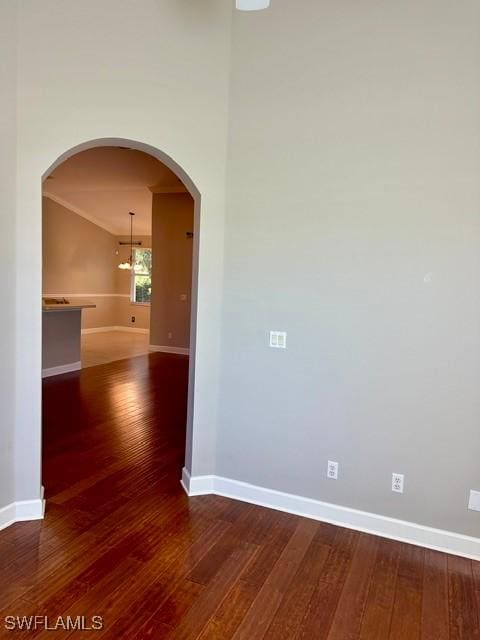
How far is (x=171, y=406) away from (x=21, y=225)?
3.17 meters

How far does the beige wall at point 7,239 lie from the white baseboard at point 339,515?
3.94 ft

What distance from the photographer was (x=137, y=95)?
2621 mm

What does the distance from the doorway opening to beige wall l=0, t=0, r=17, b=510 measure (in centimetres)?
25

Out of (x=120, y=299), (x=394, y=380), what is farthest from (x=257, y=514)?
(x=120, y=299)

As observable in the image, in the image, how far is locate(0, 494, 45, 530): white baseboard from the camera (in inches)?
96.9

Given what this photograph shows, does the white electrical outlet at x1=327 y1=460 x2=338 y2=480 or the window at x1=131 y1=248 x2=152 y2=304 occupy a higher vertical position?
the window at x1=131 y1=248 x2=152 y2=304

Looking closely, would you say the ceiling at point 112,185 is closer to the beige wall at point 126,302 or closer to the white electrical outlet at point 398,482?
the beige wall at point 126,302

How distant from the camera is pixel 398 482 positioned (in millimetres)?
2539

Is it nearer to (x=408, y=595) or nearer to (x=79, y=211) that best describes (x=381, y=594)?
(x=408, y=595)

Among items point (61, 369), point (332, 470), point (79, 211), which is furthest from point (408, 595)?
point (79, 211)

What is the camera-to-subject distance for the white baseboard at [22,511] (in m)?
2.46

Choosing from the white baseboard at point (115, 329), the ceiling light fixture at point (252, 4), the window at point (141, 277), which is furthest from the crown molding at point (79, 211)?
the ceiling light fixture at point (252, 4)

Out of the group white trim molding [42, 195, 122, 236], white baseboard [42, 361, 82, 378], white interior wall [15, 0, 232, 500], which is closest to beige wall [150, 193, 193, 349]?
white baseboard [42, 361, 82, 378]

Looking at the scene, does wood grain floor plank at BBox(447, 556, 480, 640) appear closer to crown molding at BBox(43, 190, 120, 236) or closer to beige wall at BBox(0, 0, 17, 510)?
beige wall at BBox(0, 0, 17, 510)
